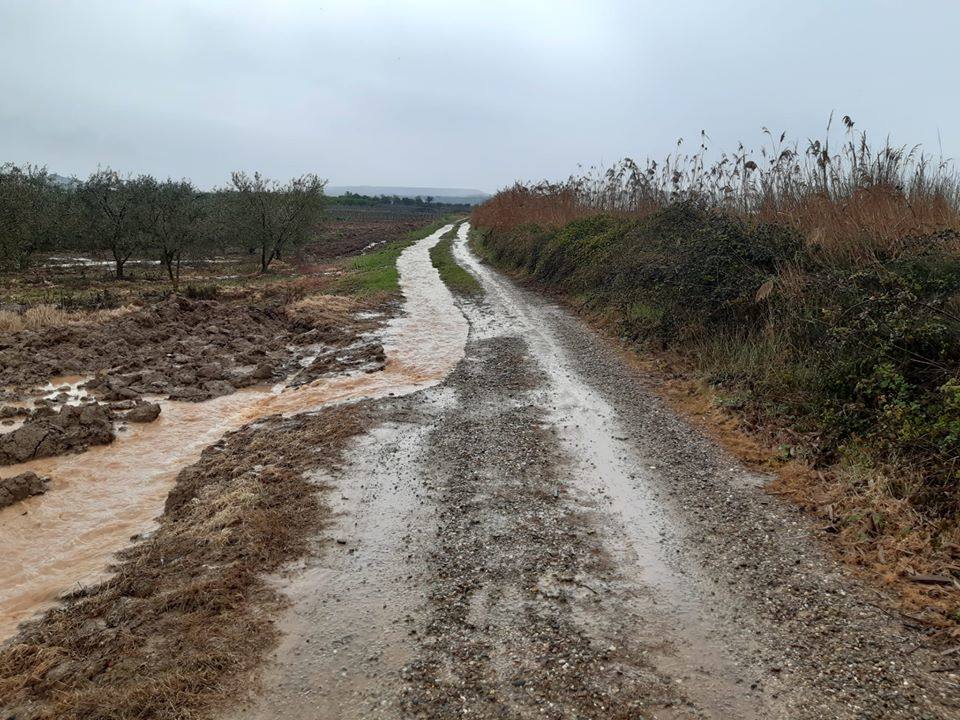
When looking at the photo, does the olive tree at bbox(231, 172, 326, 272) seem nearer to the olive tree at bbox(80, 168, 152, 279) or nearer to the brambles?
the olive tree at bbox(80, 168, 152, 279)

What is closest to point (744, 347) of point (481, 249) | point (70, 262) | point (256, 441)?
point (256, 441)

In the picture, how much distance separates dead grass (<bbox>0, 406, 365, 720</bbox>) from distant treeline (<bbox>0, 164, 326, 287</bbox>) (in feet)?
64.0

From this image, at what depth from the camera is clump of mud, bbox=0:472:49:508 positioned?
6344 millimetres

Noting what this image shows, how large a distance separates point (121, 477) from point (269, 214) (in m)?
24.2

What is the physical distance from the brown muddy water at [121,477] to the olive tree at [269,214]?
62.6 feet

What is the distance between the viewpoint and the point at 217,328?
1434 cm

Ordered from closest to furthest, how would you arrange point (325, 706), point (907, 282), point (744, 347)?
point (325, 706), point (907, 282), point (744, 347)

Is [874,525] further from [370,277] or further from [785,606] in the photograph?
[370,277]

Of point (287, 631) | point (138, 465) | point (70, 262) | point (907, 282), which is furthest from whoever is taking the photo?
point (70, 262)

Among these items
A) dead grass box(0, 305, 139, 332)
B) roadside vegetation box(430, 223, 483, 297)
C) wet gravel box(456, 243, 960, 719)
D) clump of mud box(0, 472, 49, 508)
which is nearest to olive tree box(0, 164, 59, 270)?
dead grass box(0, 305, 139, 332)

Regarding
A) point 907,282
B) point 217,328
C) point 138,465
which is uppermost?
point 907,282

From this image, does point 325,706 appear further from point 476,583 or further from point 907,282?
point 907,282

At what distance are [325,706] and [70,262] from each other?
114 ft

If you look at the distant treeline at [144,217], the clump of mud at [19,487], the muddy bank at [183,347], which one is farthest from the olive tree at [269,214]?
the clump of mud at [19,487]
